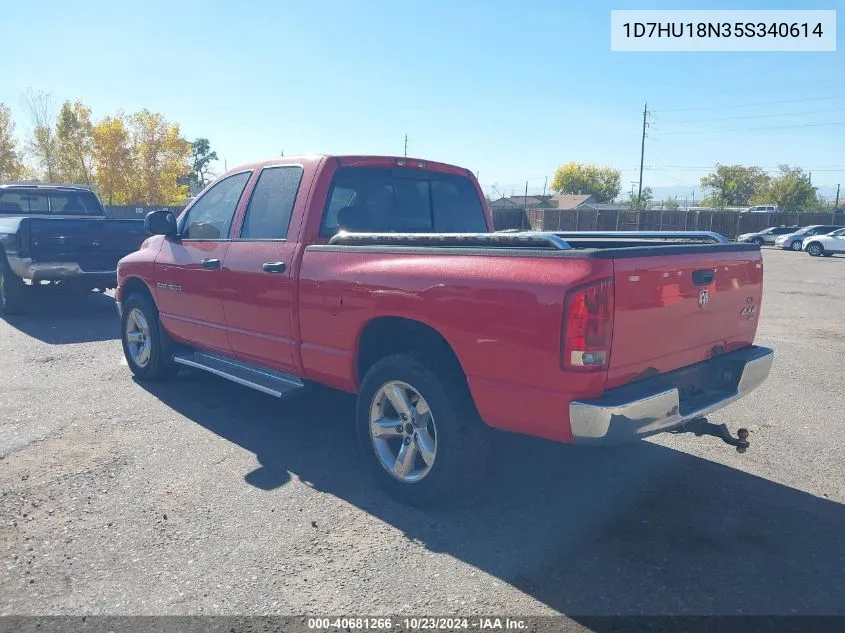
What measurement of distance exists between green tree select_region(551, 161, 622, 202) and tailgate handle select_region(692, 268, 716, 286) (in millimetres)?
120054

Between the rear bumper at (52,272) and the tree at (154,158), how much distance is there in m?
45.2

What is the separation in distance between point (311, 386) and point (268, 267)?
86 cm

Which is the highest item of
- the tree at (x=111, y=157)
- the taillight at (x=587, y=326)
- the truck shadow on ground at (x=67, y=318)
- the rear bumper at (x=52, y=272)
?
the tree at (x=111, y=157)

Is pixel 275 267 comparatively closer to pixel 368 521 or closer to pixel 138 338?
pixel 368 521

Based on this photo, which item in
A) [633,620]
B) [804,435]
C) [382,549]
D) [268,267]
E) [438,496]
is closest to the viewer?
[633,620]

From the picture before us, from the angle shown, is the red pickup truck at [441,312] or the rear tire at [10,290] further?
the rear tire at [10,290]

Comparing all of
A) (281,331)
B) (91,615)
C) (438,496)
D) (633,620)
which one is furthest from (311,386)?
(633,620)

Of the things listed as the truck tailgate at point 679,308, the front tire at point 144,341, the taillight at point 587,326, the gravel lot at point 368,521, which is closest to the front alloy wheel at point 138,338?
the front tire at point 144,341

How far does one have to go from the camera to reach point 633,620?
2.78 meters

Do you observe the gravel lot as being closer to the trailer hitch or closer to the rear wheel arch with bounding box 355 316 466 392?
the trailer hitch

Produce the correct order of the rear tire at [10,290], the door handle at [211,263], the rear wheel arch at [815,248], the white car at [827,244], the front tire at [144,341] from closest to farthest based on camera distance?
1. the door handle at [211,263]
2. the front tire at [144,341]
3. the rear tire at [10,290]
4. the white car at [827,244]
5. the rear wheel arch at [815,248]

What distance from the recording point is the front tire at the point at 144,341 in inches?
244

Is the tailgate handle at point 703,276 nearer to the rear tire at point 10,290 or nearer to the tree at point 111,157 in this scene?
the rear tire at point 10,290

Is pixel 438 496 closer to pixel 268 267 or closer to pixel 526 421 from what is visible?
pixel 526 421
